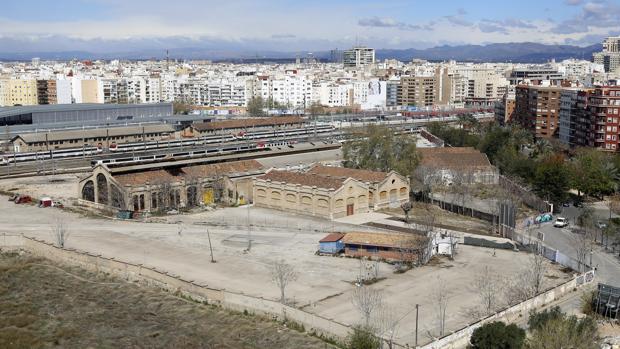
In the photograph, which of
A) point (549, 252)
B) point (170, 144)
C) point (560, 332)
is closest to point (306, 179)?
point (549, 252)

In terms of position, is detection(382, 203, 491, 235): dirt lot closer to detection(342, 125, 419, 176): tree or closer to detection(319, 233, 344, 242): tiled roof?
detection(342, 125, 419, 176): tree

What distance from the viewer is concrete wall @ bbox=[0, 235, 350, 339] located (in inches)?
957

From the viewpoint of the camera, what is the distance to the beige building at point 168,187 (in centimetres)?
4422

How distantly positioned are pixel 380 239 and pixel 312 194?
10.7 metres

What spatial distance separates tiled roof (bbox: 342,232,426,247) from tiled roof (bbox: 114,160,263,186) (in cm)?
1627

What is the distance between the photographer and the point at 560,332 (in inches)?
793

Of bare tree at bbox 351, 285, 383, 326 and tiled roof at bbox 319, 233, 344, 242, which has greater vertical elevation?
tiled roof at bbox 319, 233, 344, 242

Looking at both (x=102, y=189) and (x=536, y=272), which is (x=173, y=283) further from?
(x=102, y=189)

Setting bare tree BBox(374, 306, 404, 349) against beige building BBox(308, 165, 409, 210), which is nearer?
bare tree BBox(374, 306, 404, 349)

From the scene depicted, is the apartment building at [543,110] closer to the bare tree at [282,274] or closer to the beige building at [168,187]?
the beige building at [168,187]

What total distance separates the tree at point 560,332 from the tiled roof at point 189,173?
28275 mm

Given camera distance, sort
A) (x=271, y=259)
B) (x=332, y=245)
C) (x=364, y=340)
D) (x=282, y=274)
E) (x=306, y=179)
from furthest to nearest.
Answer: (x=306, y=179)
(x=332, y=245)
(x=271, y=259)
(x=282, y=274)
(x=364, y=340)

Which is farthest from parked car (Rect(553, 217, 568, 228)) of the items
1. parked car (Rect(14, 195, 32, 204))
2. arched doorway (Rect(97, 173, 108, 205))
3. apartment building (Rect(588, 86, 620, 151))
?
parked car (Rect(14, 195, 32, 204))

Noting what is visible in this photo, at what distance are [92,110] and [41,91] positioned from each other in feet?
132
